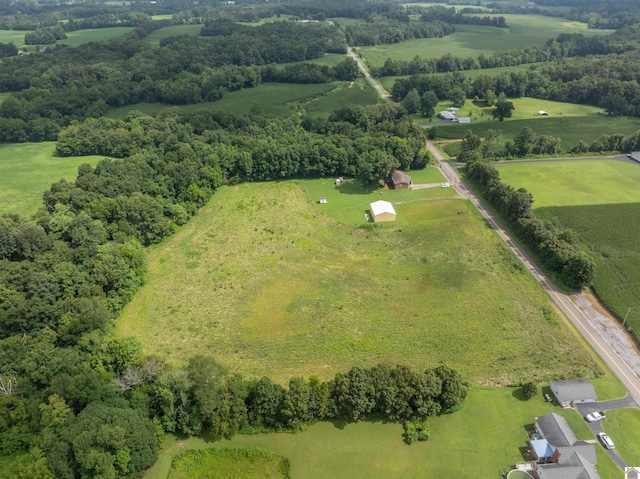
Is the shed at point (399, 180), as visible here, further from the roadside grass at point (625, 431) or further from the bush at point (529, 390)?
the roadside grass at point (625, 431)

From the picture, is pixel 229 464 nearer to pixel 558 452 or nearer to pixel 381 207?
pixel 558 452

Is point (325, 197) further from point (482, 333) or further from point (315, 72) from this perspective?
point (315, 72)

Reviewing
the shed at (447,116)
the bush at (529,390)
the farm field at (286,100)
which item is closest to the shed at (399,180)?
the shed at (447,116)

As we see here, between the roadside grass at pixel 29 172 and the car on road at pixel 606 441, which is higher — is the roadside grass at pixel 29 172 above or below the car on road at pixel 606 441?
above

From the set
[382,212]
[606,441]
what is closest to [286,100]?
[382,212]

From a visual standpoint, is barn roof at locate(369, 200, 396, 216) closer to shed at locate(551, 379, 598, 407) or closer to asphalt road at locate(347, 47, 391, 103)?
shed at locate(551, 379, 598, 407)

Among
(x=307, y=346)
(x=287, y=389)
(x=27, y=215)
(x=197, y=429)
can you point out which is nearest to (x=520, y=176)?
(x=307, y=346)

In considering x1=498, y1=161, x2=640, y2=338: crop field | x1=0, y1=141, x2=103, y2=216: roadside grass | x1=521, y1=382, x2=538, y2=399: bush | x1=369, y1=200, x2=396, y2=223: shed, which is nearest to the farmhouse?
x1=521, y1=382, x2=538, y2=399: bush
